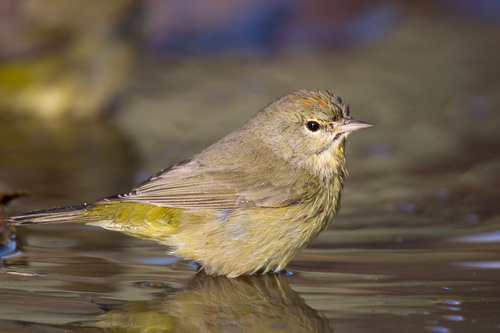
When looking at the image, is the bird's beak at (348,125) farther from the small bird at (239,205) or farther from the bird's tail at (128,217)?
the bird's tail at (128,217)

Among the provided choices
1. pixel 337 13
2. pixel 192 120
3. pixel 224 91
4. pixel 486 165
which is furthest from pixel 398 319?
pixel 337 13

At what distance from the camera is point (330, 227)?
15.5 ft

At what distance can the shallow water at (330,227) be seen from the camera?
3.31m

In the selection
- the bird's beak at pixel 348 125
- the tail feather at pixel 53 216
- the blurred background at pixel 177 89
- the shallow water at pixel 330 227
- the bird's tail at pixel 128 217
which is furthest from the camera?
the blurred background at pixel 177 89

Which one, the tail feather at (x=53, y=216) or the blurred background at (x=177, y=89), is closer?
the tail feather at (x=53, y=216)

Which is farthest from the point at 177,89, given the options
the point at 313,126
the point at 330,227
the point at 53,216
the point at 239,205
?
the point at 53,216

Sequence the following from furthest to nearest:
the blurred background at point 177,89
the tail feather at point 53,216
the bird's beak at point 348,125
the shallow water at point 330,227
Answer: the blurred background at point 177,89 < the bird's beak at point 348,125 < the tail feather at point 53,216 < the shallow water at point 330,227

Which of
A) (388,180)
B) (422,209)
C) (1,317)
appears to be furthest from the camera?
(388,180)

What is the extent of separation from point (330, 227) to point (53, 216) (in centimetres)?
160

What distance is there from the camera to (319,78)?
8.85 meters

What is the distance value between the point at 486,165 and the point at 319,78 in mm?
3141

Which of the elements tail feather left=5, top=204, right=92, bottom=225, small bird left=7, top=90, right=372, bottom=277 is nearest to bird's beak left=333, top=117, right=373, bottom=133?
small bird left=7, top=90, right=372, bottom=277

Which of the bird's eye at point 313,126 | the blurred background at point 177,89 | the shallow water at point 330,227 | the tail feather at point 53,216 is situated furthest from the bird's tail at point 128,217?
the blurred background at point 177,89

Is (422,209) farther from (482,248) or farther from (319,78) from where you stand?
(319,78)
